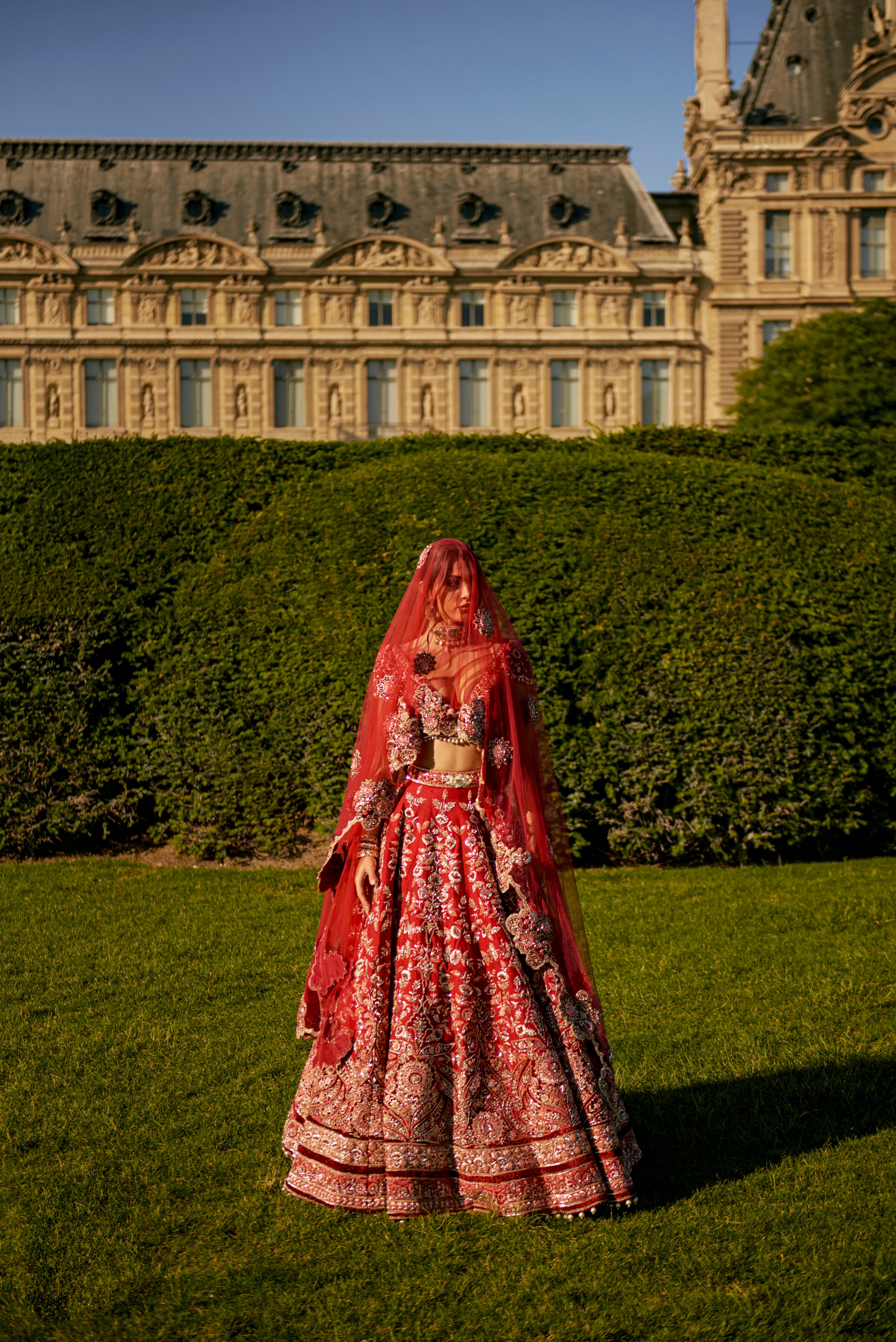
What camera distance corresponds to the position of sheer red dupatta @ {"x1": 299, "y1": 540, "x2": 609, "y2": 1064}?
12.3ft

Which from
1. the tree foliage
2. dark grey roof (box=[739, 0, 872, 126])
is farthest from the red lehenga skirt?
dark grey roof (box=[739, 0, 872, 126])

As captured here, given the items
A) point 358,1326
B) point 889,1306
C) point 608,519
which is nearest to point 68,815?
point 608,519

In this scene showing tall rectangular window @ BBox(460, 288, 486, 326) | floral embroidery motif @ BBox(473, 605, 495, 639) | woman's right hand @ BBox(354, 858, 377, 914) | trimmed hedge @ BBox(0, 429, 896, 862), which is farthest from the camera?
tall rectangular window @ BBox(460, 288, 486, 326)

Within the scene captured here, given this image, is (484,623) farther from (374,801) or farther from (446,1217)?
(446,1217)

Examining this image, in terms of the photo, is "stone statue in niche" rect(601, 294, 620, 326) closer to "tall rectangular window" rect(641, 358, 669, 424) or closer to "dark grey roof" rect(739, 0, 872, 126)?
"tall rectangular window" rect(641, 358, 669, 424)

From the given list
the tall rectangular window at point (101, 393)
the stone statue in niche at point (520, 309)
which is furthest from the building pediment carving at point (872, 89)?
the tall rectangular window at point (101, 393)

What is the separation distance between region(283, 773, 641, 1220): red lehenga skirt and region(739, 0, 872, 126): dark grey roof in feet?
139

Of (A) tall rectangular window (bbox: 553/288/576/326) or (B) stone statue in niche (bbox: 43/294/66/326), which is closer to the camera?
(B) stone statue in niche (bbox: 43/294/66/326)

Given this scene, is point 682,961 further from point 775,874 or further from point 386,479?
point 386,479

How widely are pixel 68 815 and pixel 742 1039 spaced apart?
225 inches

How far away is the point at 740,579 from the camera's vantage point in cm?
870

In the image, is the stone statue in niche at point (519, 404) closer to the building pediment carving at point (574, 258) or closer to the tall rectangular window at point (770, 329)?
the building pediment carving at point (574, 258)

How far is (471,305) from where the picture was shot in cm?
3850

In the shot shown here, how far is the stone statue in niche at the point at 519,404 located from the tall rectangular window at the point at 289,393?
23.4 ft
